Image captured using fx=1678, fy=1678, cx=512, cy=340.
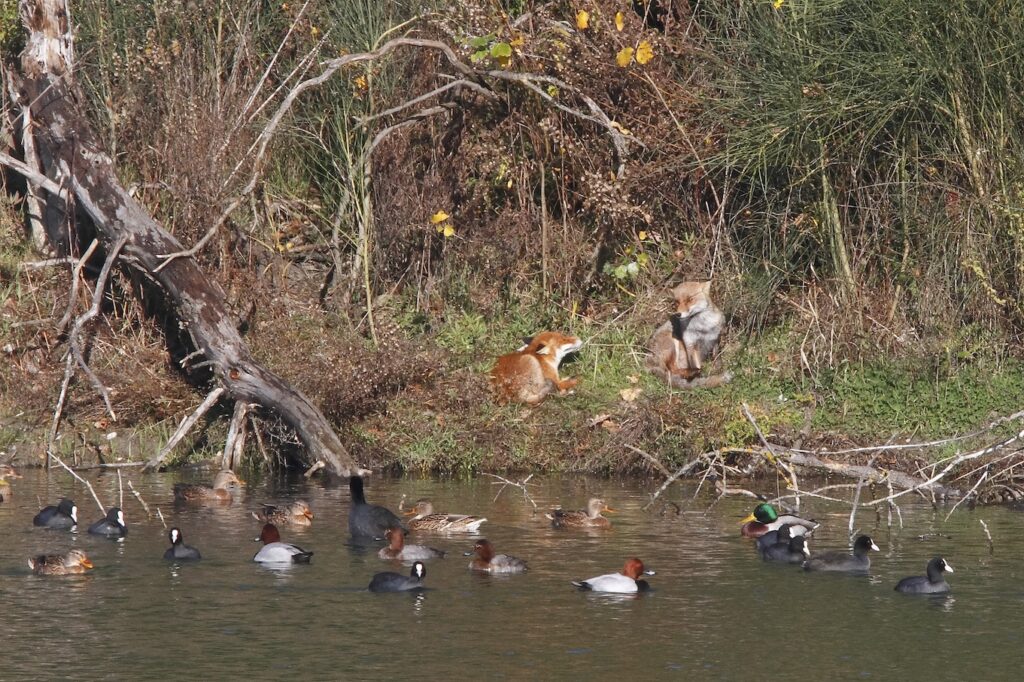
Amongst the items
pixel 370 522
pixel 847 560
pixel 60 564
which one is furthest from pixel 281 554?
pixel 847 560

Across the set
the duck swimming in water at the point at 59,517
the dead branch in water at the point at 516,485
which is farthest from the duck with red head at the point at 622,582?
the duck swimming in water at the point at 59,517

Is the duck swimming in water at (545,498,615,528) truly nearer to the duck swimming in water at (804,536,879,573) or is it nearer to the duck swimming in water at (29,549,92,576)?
the duck swimming in water at (804,536,879,573)

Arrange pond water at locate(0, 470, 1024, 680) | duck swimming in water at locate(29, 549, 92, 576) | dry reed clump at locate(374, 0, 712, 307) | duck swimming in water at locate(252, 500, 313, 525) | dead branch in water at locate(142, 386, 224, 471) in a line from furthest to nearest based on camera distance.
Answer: dry reed clump at locate(374, 0, 712, 307)
dead branch in water at locate(142, 386, 224, 471)
duck swimming in water at locate(252, 500, 313, 525)
duck swimming in water at locate(29, 549, 92, 576)
pond water at locate(0, 470, 1024, 680)

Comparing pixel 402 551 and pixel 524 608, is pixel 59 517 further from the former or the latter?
pixel 524 608

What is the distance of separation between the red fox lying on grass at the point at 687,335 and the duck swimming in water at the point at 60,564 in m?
8.08

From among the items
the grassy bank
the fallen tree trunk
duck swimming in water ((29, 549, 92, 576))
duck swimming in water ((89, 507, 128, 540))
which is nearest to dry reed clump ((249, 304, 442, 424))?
the grassy bank

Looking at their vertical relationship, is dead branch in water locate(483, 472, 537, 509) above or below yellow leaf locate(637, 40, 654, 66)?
below

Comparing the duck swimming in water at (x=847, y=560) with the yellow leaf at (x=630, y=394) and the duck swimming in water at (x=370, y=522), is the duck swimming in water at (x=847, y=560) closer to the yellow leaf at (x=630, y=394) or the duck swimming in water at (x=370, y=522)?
the duck swimming in water at (x=370, y=522)

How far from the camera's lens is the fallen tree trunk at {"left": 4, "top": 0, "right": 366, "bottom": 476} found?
17.1 m

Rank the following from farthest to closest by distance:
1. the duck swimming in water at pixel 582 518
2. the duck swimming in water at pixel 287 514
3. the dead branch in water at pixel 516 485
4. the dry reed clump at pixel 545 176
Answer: the dry reed clump at pixel 545 176, the dead branch in water at pixel 516 485, the duck swimming in water at pixel 287 514, the duck swimming in water at pixel 582 518

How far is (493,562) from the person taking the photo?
40.1 ft

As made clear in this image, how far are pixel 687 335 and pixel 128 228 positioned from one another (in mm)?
6239

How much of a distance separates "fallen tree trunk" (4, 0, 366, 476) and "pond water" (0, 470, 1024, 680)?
220cm

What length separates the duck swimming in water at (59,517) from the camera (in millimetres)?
13969
